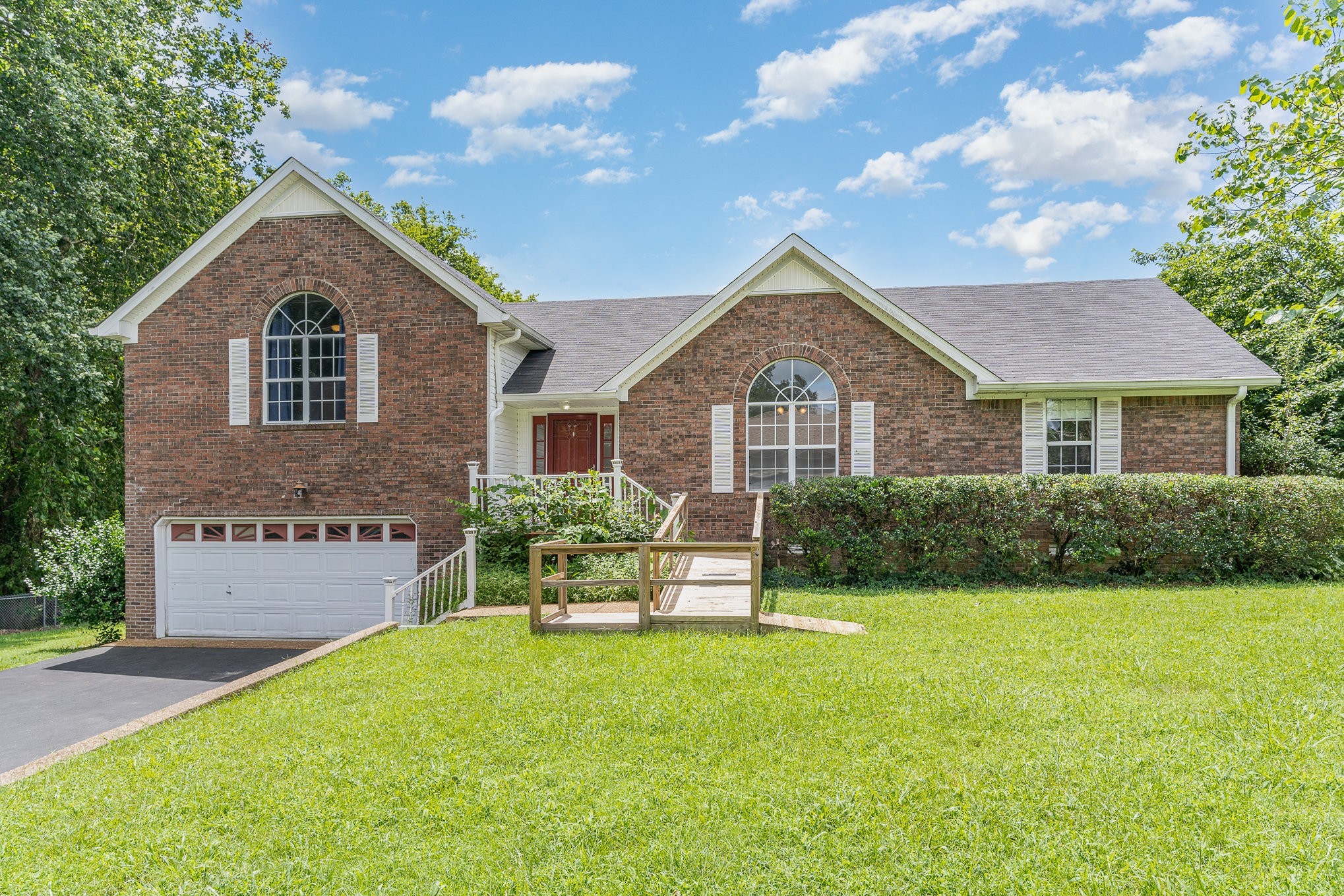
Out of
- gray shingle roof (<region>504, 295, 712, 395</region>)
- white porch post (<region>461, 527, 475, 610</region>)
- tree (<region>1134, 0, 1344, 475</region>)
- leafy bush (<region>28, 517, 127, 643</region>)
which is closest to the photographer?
tree (<region>1134, 0, 1344, 475</region>)

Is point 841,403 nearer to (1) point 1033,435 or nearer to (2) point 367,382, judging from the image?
(1) point 1033,435

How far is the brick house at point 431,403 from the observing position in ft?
43.8

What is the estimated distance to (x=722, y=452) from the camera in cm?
1379

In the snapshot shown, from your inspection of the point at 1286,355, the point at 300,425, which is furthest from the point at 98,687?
the point at 1286,355

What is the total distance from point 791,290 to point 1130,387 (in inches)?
243

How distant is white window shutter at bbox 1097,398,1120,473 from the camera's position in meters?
13.2

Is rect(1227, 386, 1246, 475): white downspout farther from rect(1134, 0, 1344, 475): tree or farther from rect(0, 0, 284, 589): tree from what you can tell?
rect(0, 0, 284, 589): tree

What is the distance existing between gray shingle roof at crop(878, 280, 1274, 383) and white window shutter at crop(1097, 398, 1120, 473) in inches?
24.4

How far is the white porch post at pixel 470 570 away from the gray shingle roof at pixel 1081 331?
964 cm

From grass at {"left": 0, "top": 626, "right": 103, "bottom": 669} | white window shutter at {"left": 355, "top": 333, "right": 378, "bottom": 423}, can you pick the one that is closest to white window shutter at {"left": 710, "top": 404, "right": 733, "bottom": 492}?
white window shutter at {"left": 355, "top": 333, "right": 378, "bottom": 423}

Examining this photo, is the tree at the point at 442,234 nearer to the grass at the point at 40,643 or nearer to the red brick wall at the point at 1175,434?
the grass at the point at 40,643

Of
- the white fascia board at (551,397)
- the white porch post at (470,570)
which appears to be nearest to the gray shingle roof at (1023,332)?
the white fascia board at (551,397)

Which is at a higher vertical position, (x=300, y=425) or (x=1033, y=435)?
(x=300, y=425)

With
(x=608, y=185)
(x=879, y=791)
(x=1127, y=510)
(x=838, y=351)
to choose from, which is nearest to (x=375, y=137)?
(x=608, y=185)
